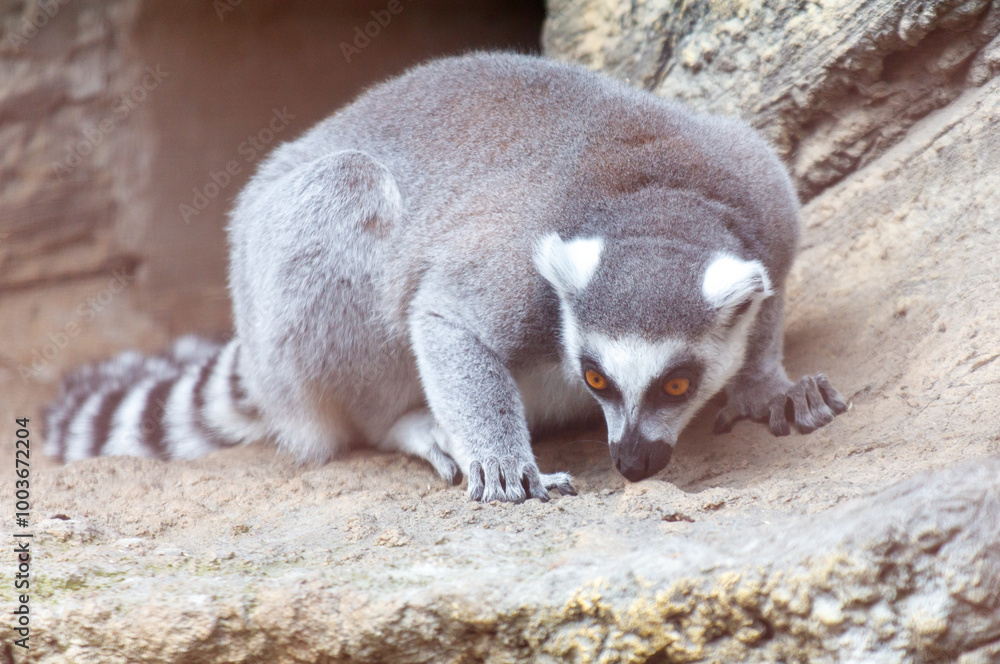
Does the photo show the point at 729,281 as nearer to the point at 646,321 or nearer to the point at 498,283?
the point at 646,321

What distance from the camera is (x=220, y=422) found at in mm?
4738

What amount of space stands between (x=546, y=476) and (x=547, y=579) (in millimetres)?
1120

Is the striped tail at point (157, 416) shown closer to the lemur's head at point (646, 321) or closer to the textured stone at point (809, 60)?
the lemur's head at point (646, 321)

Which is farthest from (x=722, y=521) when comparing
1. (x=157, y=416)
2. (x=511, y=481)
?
(x=157, y=416)

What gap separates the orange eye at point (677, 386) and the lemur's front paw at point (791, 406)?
Answer: 0.58 metres

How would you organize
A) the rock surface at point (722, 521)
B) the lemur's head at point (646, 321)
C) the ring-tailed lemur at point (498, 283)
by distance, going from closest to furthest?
the rock surface at point (722, 521), the lemur's head at point (646, 321), the ring-tailed lemur at point (498, 283)

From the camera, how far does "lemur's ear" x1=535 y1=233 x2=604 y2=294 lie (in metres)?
3.22

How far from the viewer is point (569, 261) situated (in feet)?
10.6

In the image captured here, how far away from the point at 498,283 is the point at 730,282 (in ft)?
3.02

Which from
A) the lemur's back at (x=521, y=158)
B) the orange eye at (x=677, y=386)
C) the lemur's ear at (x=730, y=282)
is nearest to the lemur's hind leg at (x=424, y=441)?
the lemur's back at (x=521, y=158)

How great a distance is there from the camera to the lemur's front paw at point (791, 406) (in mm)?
3520

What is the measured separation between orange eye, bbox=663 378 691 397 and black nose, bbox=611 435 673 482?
186mm

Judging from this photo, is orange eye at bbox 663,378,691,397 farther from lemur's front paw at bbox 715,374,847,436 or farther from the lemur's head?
lemur's front paw at bbox 715,374,847,436

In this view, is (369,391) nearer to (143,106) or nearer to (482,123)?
(482,123)
